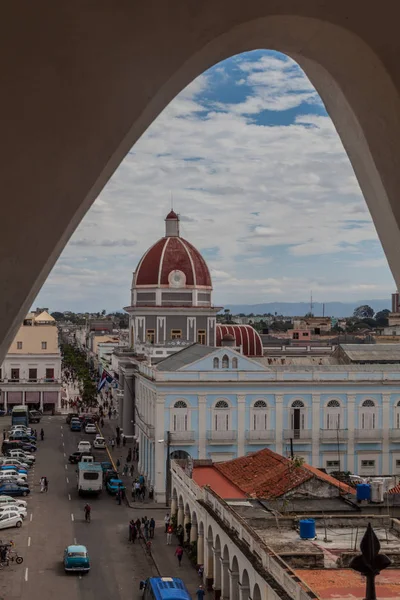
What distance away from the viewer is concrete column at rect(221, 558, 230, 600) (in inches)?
603

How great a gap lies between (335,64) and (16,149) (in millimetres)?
767

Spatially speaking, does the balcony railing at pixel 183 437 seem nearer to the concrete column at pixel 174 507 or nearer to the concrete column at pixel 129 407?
the concrete column at pixel 174 507

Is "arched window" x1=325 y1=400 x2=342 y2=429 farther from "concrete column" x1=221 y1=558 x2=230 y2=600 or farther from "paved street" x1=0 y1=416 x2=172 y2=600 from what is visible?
"concrete column" x1=221 y1=558 x2=230 y2=600

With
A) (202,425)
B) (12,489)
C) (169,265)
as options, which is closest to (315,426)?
(202,425)

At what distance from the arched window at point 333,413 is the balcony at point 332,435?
22 centimetres

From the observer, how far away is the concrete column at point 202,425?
26.4 meters

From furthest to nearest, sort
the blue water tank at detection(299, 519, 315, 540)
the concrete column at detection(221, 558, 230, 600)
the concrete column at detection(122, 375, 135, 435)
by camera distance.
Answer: the concrete column at detection(122, 375, 135, 435) → the concrete column at detection(221, 558, 230, 600) → the blue water tank at detection(299, 519, 315, 540)

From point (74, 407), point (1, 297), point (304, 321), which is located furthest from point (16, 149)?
point (304, 321)

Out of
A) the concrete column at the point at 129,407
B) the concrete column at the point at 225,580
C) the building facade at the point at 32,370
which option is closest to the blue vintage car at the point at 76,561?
the concrete column at the point at 225,580

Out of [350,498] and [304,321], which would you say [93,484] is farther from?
[304,321]

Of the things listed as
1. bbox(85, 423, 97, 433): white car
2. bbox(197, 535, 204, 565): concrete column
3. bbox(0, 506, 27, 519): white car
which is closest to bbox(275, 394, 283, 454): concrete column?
bbox(0, 506, 27, 519): white car

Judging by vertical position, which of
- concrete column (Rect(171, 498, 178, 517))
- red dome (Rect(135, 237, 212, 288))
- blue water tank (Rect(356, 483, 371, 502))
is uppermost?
red dome (Rect(135, 237, 212, 288))

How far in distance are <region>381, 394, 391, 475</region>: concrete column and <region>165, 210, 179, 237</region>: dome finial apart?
1393 centimetres

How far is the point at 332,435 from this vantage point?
2706cm
